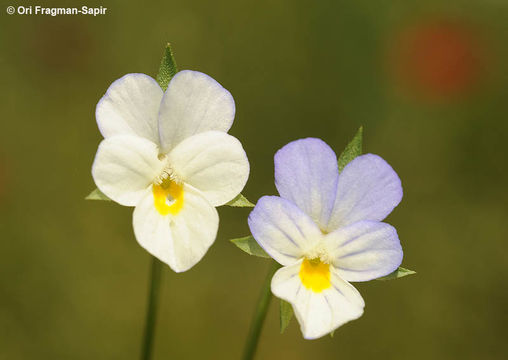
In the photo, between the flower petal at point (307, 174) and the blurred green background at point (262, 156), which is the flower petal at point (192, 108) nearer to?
the flower petal at point (307, 174)

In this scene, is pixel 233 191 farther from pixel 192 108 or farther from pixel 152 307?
pixel 152 307

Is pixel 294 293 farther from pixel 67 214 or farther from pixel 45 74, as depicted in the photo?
pixel 45 74

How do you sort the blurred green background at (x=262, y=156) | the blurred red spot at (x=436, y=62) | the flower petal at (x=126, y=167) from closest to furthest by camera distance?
→ the flower petal at (x=126, y=167) < the blurred green background at (x=262, y=156) < the blurred red spot at (x=436, y=62)

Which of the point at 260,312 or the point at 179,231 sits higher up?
the point at 179,231

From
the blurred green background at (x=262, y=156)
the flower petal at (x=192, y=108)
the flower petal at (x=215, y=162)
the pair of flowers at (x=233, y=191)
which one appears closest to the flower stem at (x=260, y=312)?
the pair of flowers at (x=233, y=191)

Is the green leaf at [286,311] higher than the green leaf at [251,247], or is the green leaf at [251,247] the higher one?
A: the green leaf at [251,247]

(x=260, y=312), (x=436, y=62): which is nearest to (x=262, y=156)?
(x=436, y=62)

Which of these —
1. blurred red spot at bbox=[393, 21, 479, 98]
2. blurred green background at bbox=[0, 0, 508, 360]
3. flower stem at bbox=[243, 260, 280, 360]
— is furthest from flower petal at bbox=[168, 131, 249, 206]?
blurred red spot at bbox=[393, 21, 479, 98]
